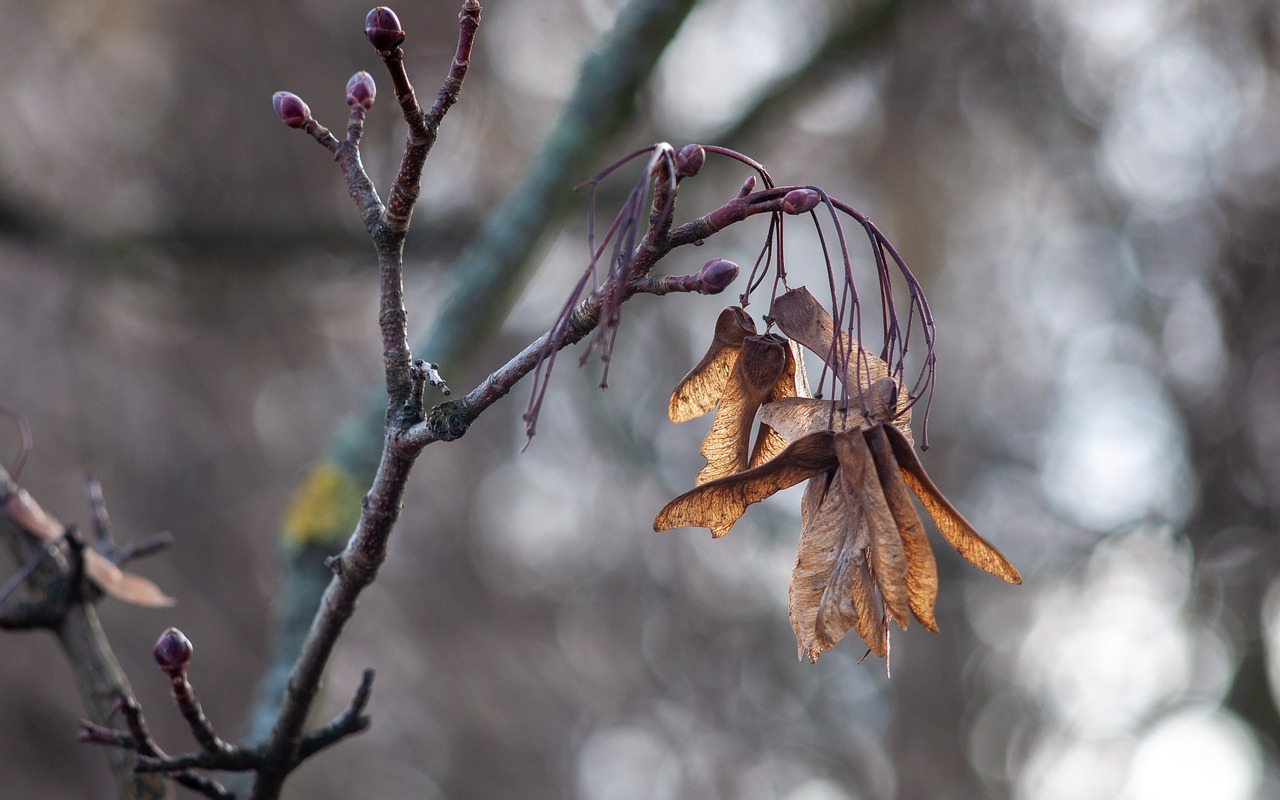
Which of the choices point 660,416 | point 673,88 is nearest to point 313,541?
point 673,88

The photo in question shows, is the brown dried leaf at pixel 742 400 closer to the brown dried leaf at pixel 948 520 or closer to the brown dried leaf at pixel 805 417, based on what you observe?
the brown dried leaf at pixel 805 417

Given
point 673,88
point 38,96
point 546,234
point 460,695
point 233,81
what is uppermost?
point 38,96

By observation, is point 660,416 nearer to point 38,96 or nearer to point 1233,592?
point 1233,592

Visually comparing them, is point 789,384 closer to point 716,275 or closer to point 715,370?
point 715,370

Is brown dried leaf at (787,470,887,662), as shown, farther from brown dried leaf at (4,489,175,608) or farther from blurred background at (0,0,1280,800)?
blurred background at (0,0,1280,800)

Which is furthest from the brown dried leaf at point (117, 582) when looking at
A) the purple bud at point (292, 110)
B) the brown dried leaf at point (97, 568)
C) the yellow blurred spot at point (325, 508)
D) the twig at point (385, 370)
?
the purple bud at point (292, 110)

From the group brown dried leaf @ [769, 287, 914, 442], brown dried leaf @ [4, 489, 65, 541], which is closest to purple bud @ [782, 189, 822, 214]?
brown dried leaf @ [769, 287, 914, 442]
